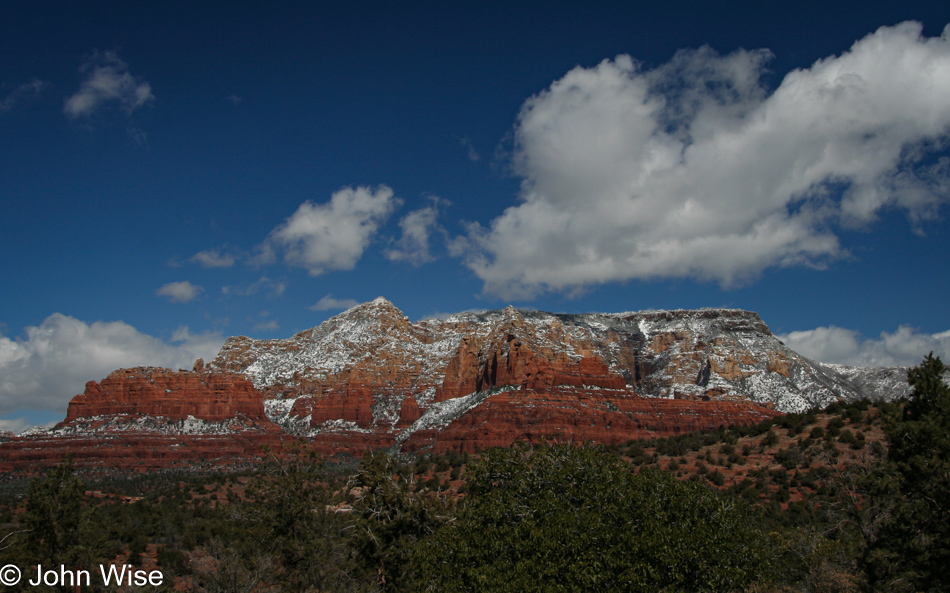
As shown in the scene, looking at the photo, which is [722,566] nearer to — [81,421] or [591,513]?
[591,513]

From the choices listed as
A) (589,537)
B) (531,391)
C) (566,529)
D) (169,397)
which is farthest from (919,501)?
(169,397)

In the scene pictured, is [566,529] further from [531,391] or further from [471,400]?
[471,400]

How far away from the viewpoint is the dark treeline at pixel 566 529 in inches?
594

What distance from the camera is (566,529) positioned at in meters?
15.4

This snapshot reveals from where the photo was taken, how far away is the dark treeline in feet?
49.5

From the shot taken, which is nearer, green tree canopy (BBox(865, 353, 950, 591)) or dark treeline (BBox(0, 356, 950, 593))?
dark treeline (BBox(0, 356, 950, 593))

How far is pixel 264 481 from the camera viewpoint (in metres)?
24.7

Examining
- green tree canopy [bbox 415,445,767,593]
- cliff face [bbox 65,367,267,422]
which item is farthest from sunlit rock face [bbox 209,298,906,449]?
green tree canopy [bbox 415,445,767,593]

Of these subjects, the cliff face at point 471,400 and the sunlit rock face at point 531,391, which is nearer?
the cliff face at point 471,400

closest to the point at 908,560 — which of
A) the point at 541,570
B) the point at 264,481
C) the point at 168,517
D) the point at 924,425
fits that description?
the point at 924,425

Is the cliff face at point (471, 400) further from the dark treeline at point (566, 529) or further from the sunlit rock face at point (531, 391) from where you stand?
the dark treeline at point (566, 529)

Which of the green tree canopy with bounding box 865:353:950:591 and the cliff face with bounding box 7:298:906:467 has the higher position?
the cliff face with bounding box 7:298:906:467

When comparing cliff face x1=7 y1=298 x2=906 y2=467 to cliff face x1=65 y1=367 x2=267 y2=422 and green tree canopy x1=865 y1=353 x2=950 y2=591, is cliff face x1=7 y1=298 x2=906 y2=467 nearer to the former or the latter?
cliff face x1=65 y1=367 x2=267 y2=422

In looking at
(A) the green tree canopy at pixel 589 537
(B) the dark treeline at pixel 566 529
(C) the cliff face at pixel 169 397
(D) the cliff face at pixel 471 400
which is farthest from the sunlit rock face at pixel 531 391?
(A) the green tree canopy at pixel 589 537
